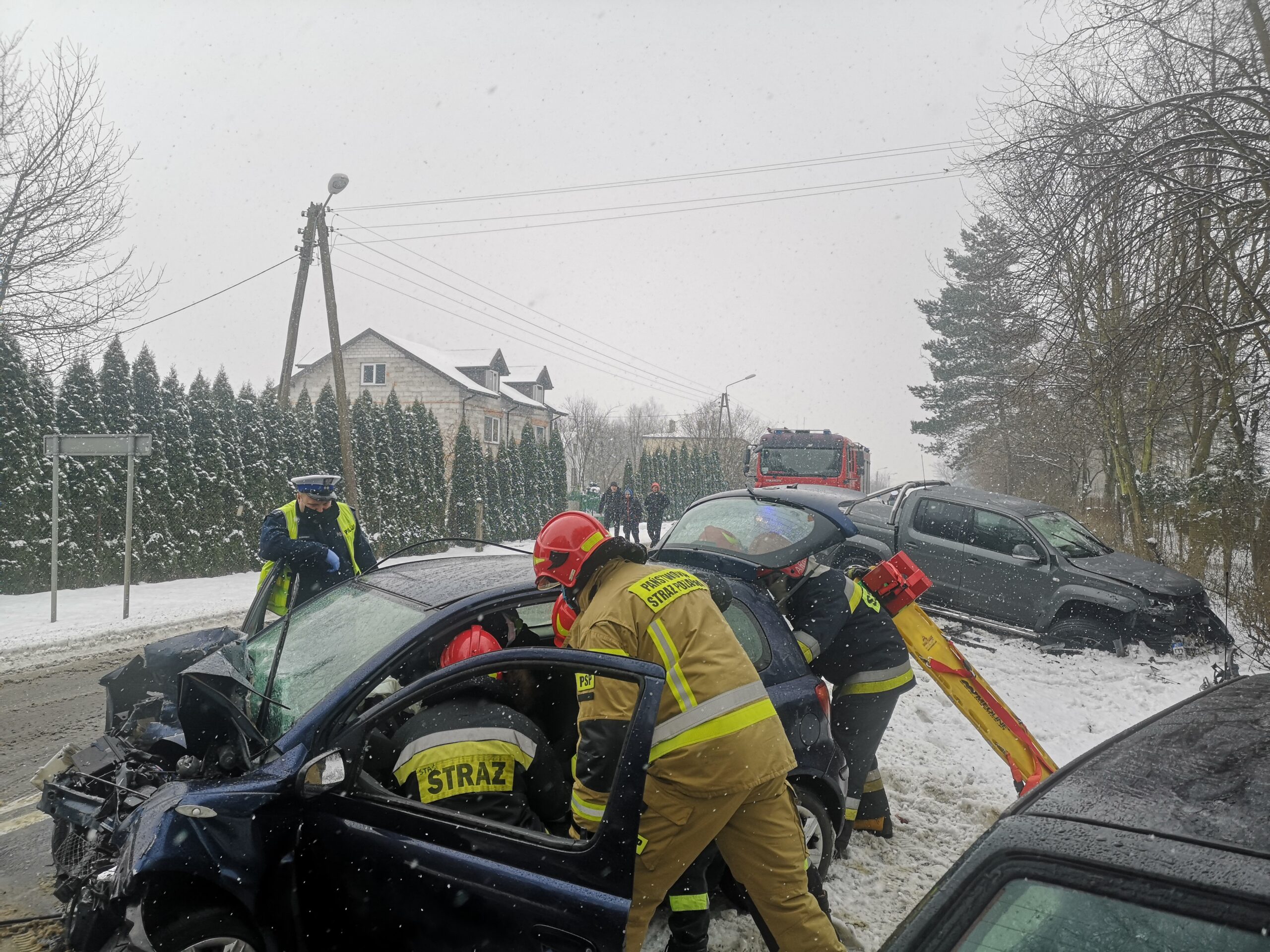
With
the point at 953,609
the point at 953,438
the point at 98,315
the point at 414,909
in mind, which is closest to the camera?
the point at 414,909

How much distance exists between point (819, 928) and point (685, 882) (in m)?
0.44

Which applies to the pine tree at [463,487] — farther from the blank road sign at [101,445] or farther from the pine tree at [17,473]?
→ the blank road sign at [101,445]

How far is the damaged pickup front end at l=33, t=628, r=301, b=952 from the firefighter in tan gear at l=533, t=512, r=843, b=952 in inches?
39.5

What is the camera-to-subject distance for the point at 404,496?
20.3 metres

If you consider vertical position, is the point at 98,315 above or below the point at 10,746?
above

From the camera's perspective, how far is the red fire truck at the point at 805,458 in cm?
1711

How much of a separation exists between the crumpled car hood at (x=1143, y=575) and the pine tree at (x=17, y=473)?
1497cm

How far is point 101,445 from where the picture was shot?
9.02 m

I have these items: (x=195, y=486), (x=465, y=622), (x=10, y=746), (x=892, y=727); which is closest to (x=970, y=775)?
(x=892, y=727)

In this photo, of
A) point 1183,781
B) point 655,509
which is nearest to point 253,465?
point 655,509

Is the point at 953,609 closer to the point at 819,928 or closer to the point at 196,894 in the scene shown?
the point at 819,928

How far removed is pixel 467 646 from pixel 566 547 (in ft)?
1.99

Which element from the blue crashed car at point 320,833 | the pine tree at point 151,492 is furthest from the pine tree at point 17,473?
the blue crashed car at point 320,833

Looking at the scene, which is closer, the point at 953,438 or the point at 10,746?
the point at 10,746
